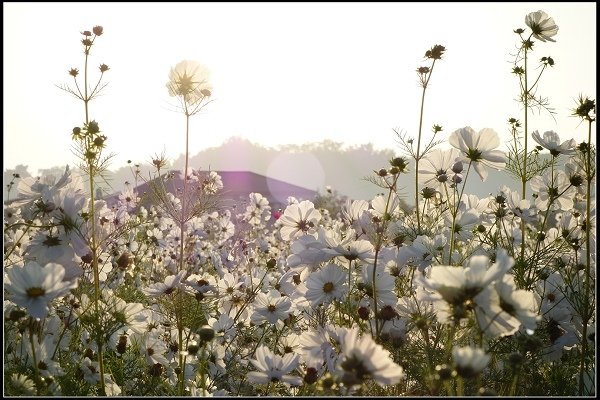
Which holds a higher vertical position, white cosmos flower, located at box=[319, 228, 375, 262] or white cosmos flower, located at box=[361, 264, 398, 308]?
white cosmos flower, located at box=[319, 228, 375, 262]

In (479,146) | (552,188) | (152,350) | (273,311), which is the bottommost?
(152,350)

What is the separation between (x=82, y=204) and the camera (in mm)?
1724

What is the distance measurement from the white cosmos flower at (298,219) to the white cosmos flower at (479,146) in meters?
0.67

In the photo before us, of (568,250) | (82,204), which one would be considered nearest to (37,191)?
(82,204)

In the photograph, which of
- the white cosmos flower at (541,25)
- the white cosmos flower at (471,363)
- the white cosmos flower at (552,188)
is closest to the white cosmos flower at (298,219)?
the white cosmos flower at (552,188)

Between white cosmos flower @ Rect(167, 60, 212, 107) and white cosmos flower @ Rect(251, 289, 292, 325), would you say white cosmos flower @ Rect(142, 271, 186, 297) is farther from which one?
white cosmos flower @ Rect(167, 60, 212, 107)

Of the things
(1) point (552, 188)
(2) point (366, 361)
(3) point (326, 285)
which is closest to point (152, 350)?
(3) point (326, 285)

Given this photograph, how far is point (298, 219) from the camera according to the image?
102 inches

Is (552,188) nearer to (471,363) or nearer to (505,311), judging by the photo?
(505,311)

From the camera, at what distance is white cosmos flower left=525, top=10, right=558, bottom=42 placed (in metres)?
2.77

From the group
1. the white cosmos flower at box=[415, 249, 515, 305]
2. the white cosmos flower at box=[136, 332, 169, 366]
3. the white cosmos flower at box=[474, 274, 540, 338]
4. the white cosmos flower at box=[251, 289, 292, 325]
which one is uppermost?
the white cosmos flower at box=[415, 249, 515, 305]

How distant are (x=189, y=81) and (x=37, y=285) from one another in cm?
126

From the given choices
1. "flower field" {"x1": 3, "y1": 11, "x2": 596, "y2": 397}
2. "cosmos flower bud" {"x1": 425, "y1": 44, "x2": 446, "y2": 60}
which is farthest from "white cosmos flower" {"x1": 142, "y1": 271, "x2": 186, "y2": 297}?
"cosmos flower bud" {"x1": 425, "y1": 44, "x2": 446, "y2": 60}

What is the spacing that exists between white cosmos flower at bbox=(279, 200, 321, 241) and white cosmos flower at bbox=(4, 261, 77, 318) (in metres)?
1.23
